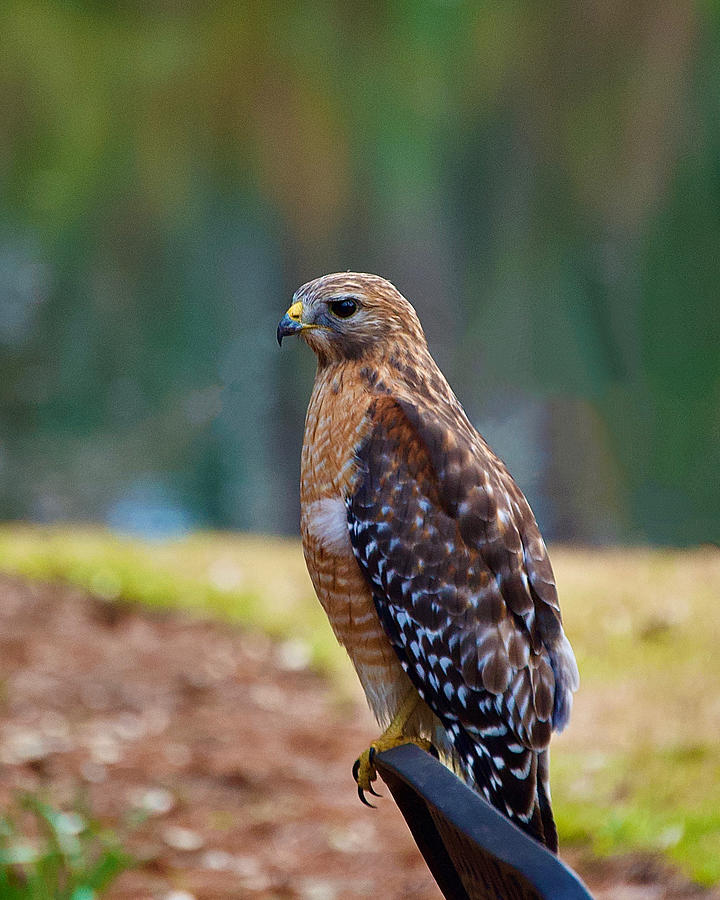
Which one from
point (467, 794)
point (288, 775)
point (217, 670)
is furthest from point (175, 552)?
point (467, 794)

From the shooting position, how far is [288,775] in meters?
2.29

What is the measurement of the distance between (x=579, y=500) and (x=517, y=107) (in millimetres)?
1873

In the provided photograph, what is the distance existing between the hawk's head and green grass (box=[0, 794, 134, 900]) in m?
0.93

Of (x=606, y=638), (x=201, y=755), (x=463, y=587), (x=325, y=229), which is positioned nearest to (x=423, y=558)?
(x=463, y=587)

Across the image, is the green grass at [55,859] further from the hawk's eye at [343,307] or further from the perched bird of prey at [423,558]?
the hawk's eye at [343,307]

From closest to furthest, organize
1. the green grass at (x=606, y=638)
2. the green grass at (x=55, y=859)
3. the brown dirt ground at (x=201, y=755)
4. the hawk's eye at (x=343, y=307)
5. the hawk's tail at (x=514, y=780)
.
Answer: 1. the hawk's tail at (x=514, y=780)
2. the hawk's eye at (x=343, y=307)
3. the green grass at (x=55, y=859)
4. the brown dirt ground at (x=201, y=755)
5. the green grass at (x=606, y=638)

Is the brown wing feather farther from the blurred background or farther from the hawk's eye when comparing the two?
the blurred background

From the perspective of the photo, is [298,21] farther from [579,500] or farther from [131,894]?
[131,894]

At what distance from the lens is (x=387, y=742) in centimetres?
109

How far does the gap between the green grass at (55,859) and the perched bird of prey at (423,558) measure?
2.23 ft

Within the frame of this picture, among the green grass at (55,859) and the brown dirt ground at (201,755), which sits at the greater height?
the brown dirt ground at (201,755)

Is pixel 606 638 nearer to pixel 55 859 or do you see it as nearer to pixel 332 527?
pixel 55 859

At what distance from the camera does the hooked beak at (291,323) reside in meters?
1.09

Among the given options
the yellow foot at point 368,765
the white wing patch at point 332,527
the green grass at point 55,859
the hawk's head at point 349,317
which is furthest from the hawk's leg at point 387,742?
the green grass at point 55,859
